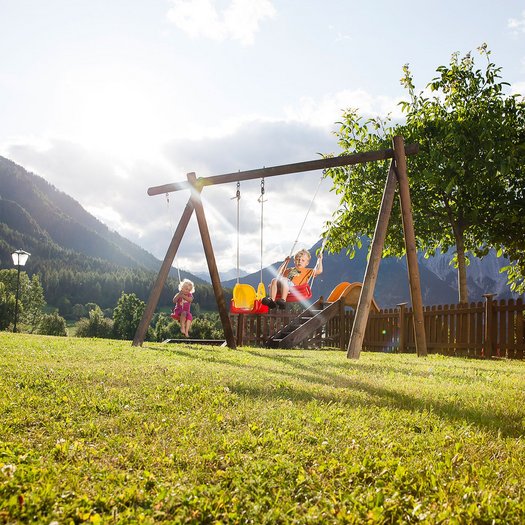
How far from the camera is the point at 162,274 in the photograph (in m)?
11.6

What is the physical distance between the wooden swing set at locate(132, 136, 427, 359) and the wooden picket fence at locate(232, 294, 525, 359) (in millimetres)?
4020

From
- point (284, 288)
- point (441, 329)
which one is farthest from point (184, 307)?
point (441, 329)

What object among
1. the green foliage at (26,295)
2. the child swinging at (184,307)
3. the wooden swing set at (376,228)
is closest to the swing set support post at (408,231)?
the wooden swing set at (376,228)

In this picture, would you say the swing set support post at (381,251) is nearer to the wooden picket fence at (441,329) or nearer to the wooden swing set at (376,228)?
the wooden swing set at (376,228)

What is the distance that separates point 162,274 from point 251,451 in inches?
342

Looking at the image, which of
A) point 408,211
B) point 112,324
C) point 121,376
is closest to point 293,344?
point 408,211

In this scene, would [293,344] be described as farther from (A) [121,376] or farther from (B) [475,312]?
(A) [121,376]

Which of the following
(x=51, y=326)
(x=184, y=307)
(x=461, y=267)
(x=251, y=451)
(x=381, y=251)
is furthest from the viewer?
(x=51, y=326)

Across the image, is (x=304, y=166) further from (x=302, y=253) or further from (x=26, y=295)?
(x=26, y=295)

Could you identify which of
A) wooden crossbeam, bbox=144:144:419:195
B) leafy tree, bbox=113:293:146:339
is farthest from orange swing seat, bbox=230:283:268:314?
leafy tree, bbox=113:293:146:339

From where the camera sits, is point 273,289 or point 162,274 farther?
point 273,289

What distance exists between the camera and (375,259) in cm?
962

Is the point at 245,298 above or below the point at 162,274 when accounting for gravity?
below

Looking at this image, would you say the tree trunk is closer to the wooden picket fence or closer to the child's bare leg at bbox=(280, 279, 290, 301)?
the wooden picket fence
